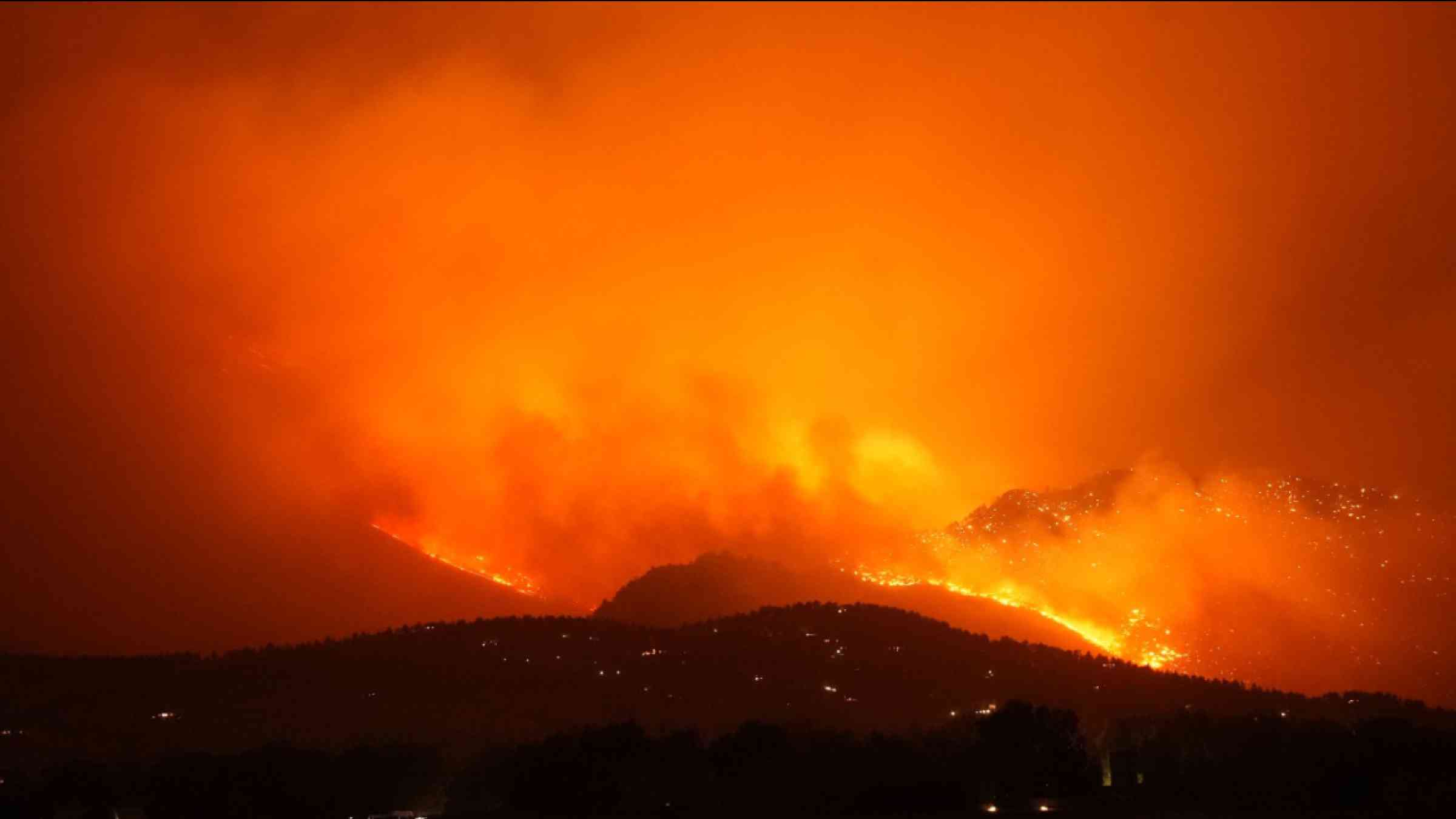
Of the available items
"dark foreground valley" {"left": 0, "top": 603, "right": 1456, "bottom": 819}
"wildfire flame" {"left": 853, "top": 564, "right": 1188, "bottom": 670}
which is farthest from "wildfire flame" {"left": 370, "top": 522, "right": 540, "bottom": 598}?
"wildfire flame" {"left": 853, "top": 564, "right": 1188, "bottom": 670}

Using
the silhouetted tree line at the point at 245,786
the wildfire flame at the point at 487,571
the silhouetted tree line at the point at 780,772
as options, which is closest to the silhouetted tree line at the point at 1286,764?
the silhouetted tree line at the point at 780,772

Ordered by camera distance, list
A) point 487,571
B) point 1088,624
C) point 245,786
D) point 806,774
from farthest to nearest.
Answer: point 487,571, point 1088,624, point 245,786, point 806,774

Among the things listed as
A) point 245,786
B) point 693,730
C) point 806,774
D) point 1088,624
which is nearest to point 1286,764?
point 806,774

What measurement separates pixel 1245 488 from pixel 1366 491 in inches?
122

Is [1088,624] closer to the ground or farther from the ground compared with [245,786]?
farther from the ground

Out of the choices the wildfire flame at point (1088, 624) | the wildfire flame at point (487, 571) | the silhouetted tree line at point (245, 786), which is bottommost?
the silhouetted tree line at point (245, 786)

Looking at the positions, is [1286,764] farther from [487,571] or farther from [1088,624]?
[487,571]

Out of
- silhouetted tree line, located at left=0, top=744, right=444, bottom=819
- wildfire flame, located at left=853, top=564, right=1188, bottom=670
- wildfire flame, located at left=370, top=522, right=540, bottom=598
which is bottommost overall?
silhouetted tree line, located at left=0, top=744, right=444, bottom=819

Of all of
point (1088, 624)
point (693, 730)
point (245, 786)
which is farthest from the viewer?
point (1088, 624)

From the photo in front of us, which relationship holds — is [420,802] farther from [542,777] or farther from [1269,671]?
[1269,671]

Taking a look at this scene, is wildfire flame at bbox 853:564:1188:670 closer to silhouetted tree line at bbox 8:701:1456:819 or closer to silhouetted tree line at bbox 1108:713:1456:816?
silhouetted tree line at bbox 1108:713:1456:816

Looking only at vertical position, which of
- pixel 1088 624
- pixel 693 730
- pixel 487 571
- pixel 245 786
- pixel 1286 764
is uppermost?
pixel 487 571

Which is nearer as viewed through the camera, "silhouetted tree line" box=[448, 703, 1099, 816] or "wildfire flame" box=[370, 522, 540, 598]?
"silhouetted tree line" box=[448, 703, 1099, 816]

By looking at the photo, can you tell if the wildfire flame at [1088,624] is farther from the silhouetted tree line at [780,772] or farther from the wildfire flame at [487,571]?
the wildfire flame at [487,571]
